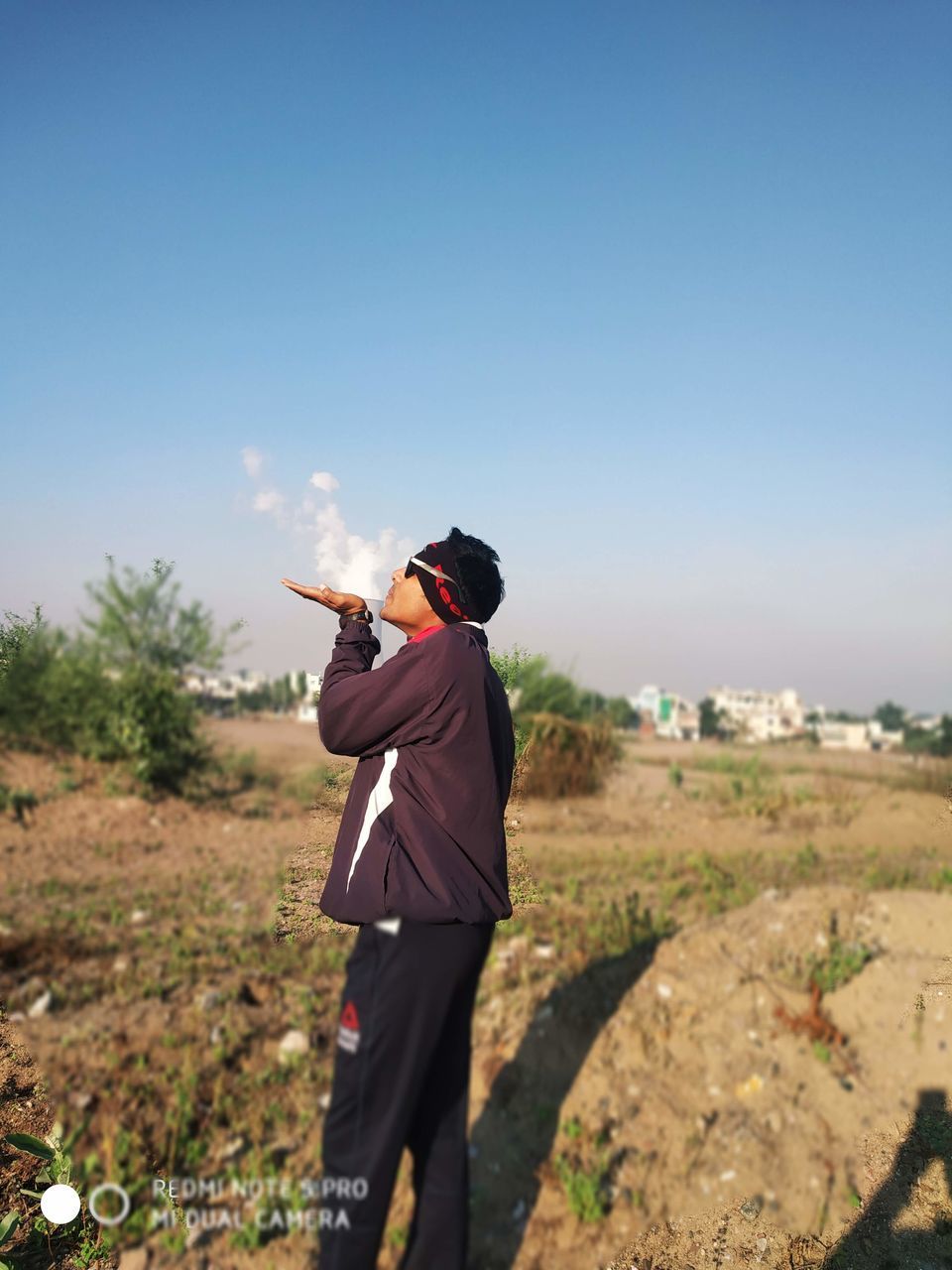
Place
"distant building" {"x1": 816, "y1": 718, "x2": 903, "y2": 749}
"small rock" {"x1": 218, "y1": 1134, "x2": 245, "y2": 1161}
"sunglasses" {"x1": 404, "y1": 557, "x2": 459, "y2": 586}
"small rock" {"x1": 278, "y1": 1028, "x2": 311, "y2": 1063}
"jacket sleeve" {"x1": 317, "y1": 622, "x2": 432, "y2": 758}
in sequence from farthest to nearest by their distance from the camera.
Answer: "distant building" {"x1": 816, "y1": 718, "x2": 903, "y2": 749}, "small rock" {"x1": 278, "y1": 1028, "x2": 311, "y2": 1063}, "small rock" {"x1": 218, "y1": 1134, "x2": 245, "y2": 1161}, "sunglasses" {"x1": 404, "y1": 557, "x2": 459, "y2": 586}, "jacket sleeve" {"x1": 317, "y1": 622, "x2": 432, "y2": 758}

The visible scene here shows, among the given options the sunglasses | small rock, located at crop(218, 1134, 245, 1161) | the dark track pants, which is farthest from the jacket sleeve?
small rock, located at crop(218, 1134, 245, 1161)

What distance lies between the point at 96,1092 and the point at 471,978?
2559mm

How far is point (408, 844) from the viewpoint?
1714 millimetres

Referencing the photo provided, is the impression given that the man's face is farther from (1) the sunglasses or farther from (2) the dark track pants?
(2) the dark track pants

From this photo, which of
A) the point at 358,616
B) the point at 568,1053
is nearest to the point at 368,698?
the point at 358,616

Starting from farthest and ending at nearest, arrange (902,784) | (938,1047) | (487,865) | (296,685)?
1. (902,784)
2. (938,1047)
3. (296,685)
4. (487,865)

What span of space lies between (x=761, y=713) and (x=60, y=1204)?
101ft

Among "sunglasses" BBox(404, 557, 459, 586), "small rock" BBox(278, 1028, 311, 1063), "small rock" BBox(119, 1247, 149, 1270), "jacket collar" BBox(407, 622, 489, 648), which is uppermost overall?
"sunglasses" BBox(404, 557, 459, 586)

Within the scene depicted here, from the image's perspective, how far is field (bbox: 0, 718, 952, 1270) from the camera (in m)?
2.21

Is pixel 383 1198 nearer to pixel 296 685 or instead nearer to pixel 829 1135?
pixel 296 685

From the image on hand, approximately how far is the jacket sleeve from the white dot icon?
114 cm

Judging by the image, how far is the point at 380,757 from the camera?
5.82 ft

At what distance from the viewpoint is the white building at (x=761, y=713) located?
76.2 ft

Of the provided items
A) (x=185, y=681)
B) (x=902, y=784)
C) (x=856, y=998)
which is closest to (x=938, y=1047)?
(x=856, y=998)
